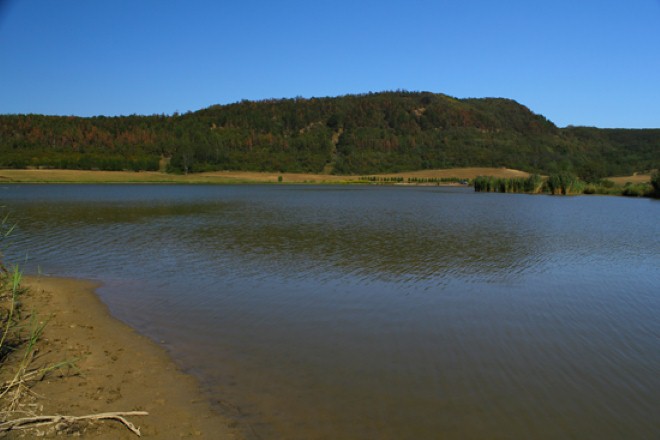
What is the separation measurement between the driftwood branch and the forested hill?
95.7 meters

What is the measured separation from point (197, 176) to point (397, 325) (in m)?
89.2

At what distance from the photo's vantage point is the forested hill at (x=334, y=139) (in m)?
105

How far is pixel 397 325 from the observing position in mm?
7344

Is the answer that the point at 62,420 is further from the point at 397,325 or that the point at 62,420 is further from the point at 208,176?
the point at 208,176

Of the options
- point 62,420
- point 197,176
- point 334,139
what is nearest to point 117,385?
point 62,420

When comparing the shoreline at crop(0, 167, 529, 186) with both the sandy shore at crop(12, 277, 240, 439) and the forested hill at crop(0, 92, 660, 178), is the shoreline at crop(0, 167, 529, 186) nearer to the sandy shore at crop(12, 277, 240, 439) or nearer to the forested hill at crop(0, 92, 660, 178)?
the forested hill at crop(0, 92, 660, 178)

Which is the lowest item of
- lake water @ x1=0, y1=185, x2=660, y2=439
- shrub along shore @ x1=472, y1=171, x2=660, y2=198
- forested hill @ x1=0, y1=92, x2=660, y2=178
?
lake water @ x1=0, y1=185, x2=660, y2=439

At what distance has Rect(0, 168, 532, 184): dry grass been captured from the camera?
238ft

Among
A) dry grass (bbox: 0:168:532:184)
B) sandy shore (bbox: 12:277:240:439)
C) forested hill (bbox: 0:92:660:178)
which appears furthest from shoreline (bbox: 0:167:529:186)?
sandy shore (bbox: 12:277:240:439)

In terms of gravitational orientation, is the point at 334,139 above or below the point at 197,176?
above

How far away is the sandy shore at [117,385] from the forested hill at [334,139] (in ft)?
305

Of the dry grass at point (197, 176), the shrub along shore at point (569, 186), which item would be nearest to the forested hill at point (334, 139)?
the dry grass at point (197, 176)

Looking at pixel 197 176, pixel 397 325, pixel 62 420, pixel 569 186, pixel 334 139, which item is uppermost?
pixel 334 139

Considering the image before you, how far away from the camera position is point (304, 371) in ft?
18.3
